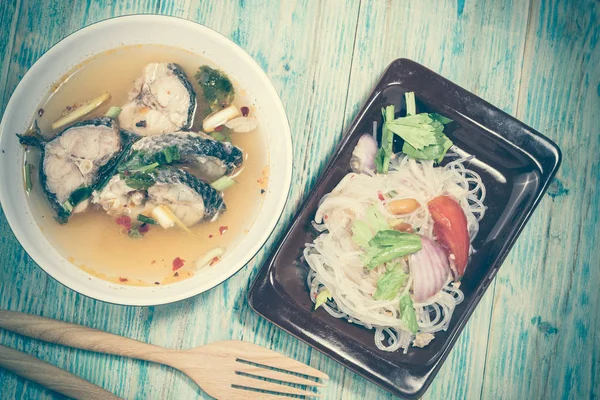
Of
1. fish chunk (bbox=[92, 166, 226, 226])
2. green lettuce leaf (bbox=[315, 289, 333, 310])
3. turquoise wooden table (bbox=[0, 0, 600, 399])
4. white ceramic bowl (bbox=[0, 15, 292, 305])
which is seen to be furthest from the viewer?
turquoise wooden table (bbox=[0, 0, 600, 399])

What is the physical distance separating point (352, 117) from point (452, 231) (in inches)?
26.2

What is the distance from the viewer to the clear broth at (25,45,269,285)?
2.07 m

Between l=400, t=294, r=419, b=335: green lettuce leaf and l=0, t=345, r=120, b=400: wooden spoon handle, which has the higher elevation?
l=400, t=294, r=419, b=335: green lettuce leaf

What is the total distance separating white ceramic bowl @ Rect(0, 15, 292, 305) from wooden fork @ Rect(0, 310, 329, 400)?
34 cm

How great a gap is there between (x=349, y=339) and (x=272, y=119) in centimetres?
93

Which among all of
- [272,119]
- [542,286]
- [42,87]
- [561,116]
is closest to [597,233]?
[542,286]

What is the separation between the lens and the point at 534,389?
7.81 ft

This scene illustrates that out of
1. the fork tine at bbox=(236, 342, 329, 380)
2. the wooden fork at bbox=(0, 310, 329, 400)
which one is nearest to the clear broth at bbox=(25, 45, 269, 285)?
the wooden fork at bbox=(0, 310, 329, 400)

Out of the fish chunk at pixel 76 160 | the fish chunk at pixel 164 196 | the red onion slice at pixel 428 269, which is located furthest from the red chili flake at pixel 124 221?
the red onion slice at pixel 428 269

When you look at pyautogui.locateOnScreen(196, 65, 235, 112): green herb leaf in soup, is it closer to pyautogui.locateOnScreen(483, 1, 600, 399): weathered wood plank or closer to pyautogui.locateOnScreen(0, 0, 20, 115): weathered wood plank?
pyautogui.locateOnScreen(0, 0, 20, 115): weathered wood plank

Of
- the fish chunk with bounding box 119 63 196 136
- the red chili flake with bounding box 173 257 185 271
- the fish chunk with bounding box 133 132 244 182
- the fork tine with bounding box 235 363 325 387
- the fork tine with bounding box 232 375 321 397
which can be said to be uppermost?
the fish chunk with bounding box 119 63 196 136

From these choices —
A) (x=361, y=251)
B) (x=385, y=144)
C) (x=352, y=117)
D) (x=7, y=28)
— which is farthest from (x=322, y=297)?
(x=7, y=28)

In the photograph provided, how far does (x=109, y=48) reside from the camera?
80.9 inches

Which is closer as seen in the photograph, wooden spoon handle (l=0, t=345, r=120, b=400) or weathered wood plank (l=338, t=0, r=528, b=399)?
wooden spoon handle (l=0, t=345, r=120, b=400)
